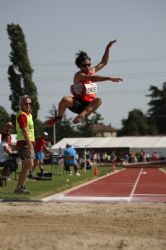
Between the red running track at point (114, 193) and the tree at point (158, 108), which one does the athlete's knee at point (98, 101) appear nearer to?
the red running track at point (114, 193)

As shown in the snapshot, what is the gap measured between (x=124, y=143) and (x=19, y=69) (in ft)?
66.7

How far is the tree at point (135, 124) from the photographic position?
118 meters

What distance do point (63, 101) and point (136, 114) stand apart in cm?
11374

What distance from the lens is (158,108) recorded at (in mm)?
113688

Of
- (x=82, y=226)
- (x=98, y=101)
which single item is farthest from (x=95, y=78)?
(x=82, y=226)

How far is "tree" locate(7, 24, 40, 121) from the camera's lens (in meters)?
50.5

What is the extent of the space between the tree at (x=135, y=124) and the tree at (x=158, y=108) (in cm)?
306

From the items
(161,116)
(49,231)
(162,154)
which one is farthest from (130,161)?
(161,116)

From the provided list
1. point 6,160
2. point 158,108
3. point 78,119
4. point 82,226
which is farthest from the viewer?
point 158,108

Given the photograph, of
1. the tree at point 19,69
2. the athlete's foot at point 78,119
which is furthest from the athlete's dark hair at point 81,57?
the tree at point 19,69

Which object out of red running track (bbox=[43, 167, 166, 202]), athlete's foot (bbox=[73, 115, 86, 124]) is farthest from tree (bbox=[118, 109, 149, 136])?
athlete's foot (bbox=[73, 115, 86, 124])

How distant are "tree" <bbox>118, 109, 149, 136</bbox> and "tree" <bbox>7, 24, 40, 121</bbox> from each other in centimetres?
6828

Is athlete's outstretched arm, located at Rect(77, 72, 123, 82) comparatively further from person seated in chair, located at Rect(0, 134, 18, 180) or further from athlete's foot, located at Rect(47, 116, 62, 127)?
person seated in chair, located at Rect(0, 134, 18, 180)

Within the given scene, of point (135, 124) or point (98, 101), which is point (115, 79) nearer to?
point (98, 101)
